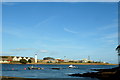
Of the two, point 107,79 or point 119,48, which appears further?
point 119,48

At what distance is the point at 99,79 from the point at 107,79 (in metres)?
3.22

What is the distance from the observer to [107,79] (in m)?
51.3

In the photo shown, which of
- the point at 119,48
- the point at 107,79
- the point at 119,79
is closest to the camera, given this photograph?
the point at 119,79

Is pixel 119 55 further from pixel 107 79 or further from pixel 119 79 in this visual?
pixel 119 79

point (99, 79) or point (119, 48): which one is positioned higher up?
point (119, 48)

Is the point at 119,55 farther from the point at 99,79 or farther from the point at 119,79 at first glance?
the point at 119,79

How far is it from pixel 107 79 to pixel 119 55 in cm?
2764

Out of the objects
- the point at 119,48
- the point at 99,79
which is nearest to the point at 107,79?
the point at 99,79

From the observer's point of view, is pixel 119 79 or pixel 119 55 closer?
pixel 119 79

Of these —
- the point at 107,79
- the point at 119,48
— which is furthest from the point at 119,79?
the point at 119,48

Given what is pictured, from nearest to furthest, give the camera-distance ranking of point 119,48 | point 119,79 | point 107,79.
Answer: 1. point 119,79
2. point 107,79
3. point 119,48

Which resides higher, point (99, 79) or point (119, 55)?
point (119, 55)

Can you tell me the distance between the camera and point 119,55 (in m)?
75.9

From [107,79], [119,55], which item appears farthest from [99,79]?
[119,55]
